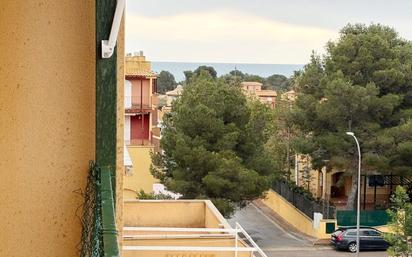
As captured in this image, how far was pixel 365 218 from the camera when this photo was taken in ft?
73.4

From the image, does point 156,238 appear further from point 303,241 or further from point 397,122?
point 397,122

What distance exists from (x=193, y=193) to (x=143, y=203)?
11.3 metres

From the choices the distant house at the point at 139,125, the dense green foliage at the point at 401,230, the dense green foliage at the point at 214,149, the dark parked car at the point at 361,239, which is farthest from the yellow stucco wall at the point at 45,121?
the distant house at the point at 139,125

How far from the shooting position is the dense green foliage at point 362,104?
2203cm

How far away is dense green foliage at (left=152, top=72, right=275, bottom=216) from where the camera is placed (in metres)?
19.4

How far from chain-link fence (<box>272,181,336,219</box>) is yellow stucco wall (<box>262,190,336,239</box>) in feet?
0.54

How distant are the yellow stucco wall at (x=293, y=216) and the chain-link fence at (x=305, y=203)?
0.17 m

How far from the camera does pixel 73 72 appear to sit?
2.81m

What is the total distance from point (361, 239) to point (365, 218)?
7.46 feet

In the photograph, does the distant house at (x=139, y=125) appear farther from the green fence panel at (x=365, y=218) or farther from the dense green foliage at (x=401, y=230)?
the dense green foliage at (x=401, y=230)

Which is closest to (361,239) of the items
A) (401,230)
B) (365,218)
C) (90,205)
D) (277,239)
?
(365,218)

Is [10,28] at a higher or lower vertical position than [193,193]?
higher

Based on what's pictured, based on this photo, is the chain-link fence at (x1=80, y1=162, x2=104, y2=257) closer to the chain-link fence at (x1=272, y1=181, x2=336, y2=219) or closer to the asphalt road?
the asphalt road

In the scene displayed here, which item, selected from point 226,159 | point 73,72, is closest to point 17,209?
point 73,72
